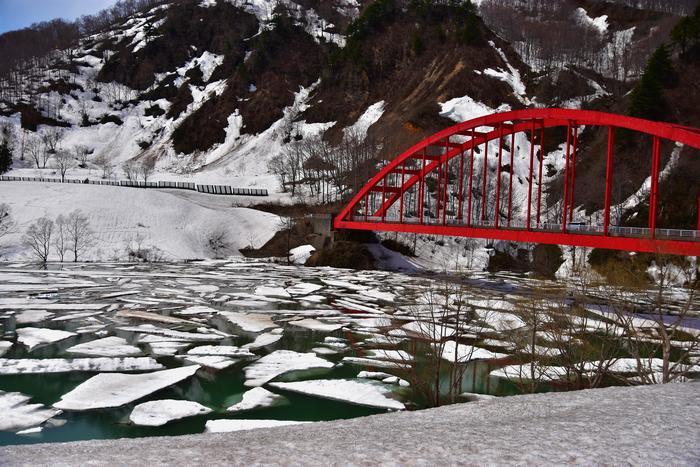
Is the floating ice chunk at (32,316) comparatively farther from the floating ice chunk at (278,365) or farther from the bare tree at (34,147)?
the bare tree at (34,147)

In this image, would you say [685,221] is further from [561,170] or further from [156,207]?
[156,207]

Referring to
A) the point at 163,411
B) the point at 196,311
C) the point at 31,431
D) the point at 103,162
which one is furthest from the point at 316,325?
the point at 103,162

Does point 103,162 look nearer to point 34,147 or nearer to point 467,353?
point 34,147

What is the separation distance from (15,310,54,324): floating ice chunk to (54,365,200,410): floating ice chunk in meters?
8.64

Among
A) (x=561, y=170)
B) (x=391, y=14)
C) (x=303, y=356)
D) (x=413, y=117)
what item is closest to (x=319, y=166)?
(x=413, y=117)

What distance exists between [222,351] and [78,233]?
34.5 m

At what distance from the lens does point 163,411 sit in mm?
12141

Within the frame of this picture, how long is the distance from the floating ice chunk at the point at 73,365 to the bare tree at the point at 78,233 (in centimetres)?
3069

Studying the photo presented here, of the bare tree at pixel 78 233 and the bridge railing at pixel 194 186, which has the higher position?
the bridge railing at pixel 194 186

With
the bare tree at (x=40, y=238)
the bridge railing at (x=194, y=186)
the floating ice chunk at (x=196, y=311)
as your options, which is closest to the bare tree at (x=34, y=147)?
the bridge railing at (x=194, y=186)

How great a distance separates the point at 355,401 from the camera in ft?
43.3

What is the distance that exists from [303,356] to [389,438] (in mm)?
11821

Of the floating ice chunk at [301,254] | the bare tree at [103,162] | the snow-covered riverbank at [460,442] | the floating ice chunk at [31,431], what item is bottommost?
the floating ice chunk at [31,431]

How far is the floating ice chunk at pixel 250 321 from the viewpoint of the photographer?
21.3m
